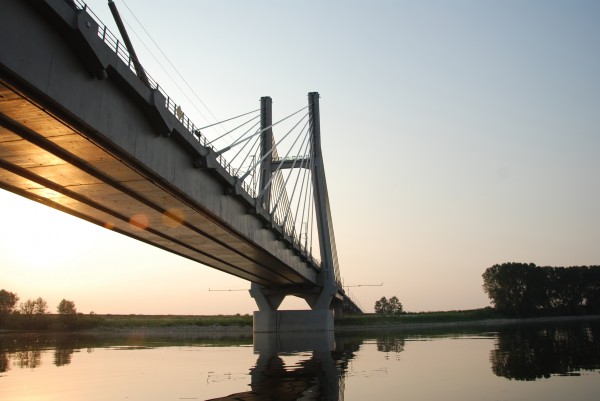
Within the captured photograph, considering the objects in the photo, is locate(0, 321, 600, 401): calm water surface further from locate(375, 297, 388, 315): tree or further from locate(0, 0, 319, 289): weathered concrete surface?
locate(375, 297, 388, 315): tree

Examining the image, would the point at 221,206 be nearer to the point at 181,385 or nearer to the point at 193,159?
the point at 193,159

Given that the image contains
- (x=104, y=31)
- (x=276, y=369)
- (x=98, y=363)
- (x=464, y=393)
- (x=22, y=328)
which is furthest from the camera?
(x=22, y=328)

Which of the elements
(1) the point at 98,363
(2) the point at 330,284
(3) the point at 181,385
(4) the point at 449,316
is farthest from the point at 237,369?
(4) the point at 449,316

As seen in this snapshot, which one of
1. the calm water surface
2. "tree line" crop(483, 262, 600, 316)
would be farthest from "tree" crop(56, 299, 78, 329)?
"tree line" crop(483, 262, 600, 316)

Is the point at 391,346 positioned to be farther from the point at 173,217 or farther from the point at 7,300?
the point at 7,300

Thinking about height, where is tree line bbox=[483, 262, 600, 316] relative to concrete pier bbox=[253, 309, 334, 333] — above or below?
above

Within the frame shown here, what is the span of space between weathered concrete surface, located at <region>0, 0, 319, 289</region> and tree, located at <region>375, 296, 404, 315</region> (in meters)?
123

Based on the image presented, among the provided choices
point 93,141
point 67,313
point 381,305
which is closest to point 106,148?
point 93,141

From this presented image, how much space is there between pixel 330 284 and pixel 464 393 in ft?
159

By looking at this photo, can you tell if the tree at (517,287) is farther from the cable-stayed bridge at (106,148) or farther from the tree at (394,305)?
the cable-stayed bridge at (106,148)

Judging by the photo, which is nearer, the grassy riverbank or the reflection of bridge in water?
the reflection of bridge in water

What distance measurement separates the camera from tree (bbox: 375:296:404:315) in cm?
14850

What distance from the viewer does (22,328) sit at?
318 feet

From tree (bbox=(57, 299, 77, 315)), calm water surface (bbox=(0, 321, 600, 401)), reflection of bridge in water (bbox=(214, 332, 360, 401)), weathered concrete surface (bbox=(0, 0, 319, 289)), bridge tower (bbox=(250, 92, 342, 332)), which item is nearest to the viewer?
weathered concrete surface (bbox=(0, 0, 319, 289))
